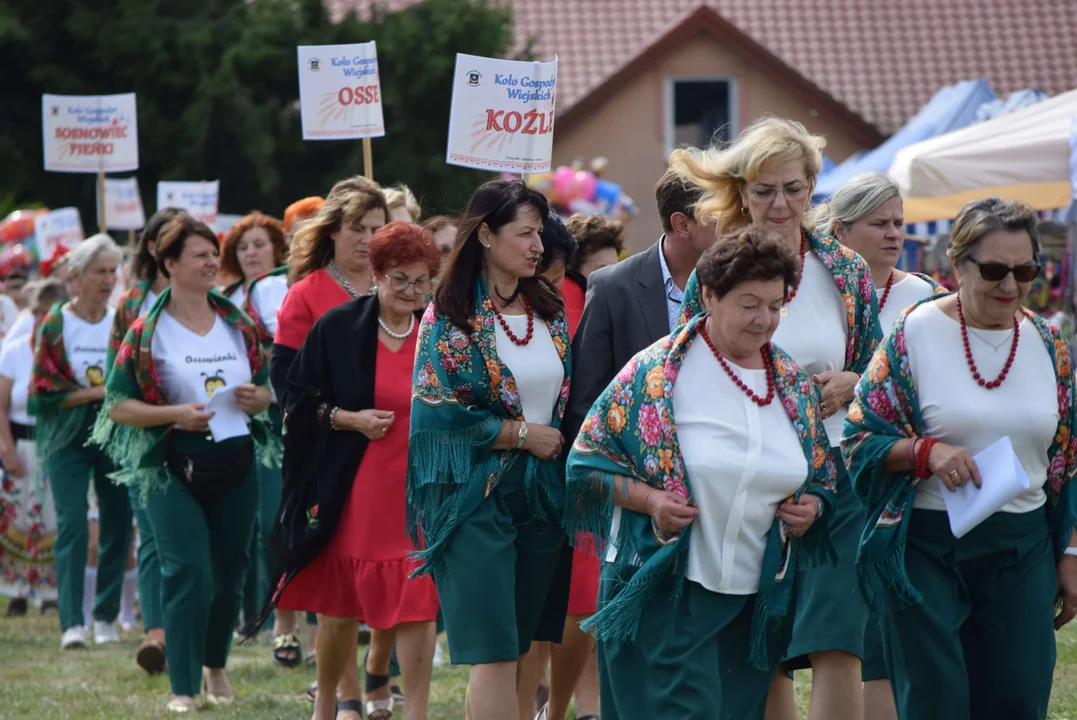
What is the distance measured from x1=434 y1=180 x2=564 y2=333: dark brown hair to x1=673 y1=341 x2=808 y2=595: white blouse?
4.34ft

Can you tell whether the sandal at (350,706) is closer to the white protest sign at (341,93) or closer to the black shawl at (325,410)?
the black shawl at (325,410)

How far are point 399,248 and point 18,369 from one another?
221 inches

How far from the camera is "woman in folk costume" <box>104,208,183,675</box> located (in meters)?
8.29

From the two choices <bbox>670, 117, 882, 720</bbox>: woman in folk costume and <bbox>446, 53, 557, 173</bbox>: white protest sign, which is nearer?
<bbox>670, 117, 882, 720</bbox>: woman in folk costume

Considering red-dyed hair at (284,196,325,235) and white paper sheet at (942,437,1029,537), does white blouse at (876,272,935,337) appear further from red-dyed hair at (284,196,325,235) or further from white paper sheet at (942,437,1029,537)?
red-dyed hair at (284,196,325,235)

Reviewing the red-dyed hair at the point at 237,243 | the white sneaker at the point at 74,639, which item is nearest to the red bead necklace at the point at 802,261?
the red-dyed hair at the point at 237,243

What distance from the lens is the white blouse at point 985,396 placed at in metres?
4.85

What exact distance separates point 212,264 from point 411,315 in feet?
4.84

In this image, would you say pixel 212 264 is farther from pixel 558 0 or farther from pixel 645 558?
pixel 558 0

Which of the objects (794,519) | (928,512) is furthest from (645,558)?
(928,512)

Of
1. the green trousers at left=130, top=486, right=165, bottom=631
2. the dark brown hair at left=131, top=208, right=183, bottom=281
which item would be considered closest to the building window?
the green trousers at left=130, top=486, right=165, bottom=631

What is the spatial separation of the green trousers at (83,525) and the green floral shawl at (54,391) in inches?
2.5

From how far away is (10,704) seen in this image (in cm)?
848

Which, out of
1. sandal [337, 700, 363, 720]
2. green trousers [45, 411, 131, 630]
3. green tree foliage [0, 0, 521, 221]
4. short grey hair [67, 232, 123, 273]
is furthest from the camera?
green tree foliage [0, 0, 521, 221]
